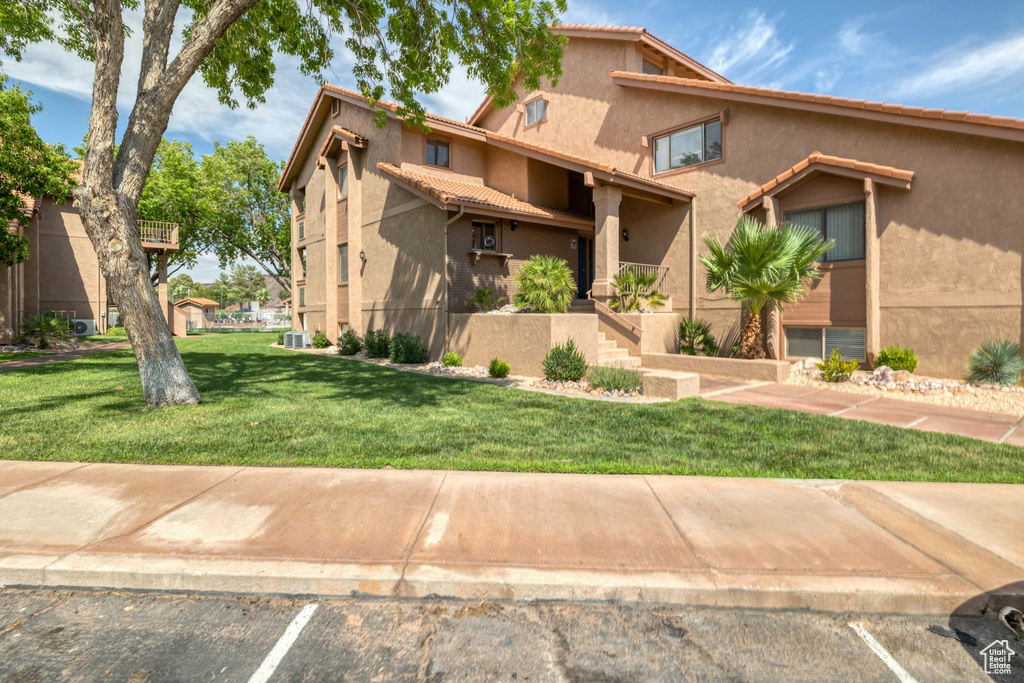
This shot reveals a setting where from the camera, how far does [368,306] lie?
62.0 ft

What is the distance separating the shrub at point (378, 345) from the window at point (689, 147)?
34.7ft

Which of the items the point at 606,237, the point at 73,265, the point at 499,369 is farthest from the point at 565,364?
the point at 73,265

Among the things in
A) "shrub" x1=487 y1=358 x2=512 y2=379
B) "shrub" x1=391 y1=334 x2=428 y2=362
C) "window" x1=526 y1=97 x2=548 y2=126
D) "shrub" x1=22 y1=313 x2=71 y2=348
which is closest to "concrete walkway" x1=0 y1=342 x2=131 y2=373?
"shrub" x1=22 y1=313 x2=71 y2=348

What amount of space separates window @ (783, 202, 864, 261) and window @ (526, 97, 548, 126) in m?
10.8

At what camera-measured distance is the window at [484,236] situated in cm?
1512

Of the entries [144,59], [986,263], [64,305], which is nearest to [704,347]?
[986,263]

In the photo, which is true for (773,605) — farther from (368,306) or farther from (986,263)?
(368,306)

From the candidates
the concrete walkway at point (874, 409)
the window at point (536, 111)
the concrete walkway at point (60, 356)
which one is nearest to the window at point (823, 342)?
the concrete walkway at point (874, 409)

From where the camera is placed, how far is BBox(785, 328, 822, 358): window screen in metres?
12.9

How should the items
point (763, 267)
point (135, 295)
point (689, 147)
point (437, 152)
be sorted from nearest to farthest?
point (135, 295)
point (763, 267)
point (689, 147)
point (437, 152)

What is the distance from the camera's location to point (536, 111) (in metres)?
20.3

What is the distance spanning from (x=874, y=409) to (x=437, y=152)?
14866 millimetres

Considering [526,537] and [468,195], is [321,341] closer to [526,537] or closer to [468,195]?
[468,195]

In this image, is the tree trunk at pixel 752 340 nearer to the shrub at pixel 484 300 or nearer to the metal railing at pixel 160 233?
the shrub at pixel 484 300
